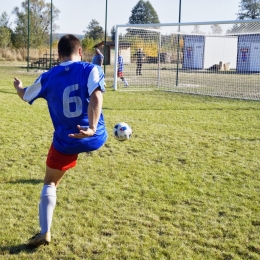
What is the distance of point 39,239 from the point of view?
3.16 m

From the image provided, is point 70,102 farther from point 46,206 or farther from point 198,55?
point 198,55

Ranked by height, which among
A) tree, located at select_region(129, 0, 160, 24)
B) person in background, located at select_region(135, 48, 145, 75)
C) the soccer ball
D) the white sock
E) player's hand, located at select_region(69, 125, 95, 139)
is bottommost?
the white sock

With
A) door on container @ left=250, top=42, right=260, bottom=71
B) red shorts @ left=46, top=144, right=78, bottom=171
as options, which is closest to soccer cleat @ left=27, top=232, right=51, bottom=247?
red shorts @ left=46, top=144, right=78, bottom=171

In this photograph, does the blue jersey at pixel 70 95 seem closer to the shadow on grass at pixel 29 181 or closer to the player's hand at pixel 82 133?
the player's hand at pixel 82 133

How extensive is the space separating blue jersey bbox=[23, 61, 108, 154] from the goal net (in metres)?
11.1

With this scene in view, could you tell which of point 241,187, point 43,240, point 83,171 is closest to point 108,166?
point 83,171

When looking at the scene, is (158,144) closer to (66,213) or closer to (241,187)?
(241,187)

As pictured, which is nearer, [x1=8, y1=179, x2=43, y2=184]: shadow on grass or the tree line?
[x1=8, y1=179, x2=43, y2=184]: shadow on grass

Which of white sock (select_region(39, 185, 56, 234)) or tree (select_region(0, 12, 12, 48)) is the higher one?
tree (select_region(0, 12, 12, 48))

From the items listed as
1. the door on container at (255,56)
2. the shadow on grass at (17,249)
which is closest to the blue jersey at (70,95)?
the shadow on grass at (17,249)

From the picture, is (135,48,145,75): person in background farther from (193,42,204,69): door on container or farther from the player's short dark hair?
the player's short dark hair

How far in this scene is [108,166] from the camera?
549 centimetres

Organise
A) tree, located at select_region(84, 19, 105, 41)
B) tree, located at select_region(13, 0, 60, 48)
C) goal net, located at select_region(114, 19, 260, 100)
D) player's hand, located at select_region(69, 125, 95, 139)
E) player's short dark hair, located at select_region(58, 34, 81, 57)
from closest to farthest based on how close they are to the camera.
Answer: player's hand, located at select_region(69, 125, 95, 139) < player's short dark hair, located at select_region(58, 34, 81, 57) < goal net, located at select_region(114, 19, 260, 100) < tree, located at select_region(13, 0, 60, 48) < tree, located at select_region(84, 19, 105, 41)

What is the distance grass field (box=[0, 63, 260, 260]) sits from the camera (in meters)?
3.27
